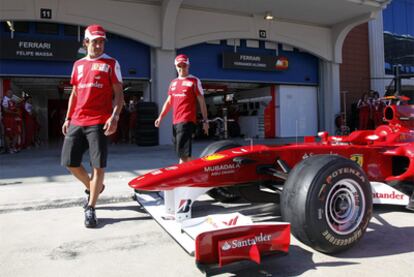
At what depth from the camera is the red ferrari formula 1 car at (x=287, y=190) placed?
2562 mm

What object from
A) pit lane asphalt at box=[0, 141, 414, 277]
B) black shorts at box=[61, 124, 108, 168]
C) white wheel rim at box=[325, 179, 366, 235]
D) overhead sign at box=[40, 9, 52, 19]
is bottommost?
pit lane asphalt at box=[0, 141, 414, 277]

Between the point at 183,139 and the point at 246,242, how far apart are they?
103 inches

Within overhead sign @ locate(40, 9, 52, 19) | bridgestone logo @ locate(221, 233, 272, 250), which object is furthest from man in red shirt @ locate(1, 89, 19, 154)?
bridgestone logo @ locate(221, 233, 272, 250)

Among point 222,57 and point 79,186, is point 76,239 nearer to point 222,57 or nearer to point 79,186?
point 79,186

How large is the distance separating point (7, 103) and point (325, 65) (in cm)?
1173

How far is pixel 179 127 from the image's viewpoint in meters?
5.06

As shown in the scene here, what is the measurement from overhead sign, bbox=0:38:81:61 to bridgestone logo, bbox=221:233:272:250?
34.2ft

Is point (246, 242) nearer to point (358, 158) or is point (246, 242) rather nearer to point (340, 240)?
point (340, 240)

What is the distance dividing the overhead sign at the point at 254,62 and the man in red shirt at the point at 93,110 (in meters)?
10.5

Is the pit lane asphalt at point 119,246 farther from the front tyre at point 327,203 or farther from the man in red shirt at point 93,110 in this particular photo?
the man in red shirt at point 93,110

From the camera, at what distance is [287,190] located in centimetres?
295

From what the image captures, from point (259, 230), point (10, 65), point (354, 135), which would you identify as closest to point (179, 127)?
point (354, 135)

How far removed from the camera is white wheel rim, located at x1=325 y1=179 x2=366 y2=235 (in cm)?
297

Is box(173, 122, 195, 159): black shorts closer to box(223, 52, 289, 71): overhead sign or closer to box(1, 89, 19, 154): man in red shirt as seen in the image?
box(1, 89, 19, 154): man in red shirt
